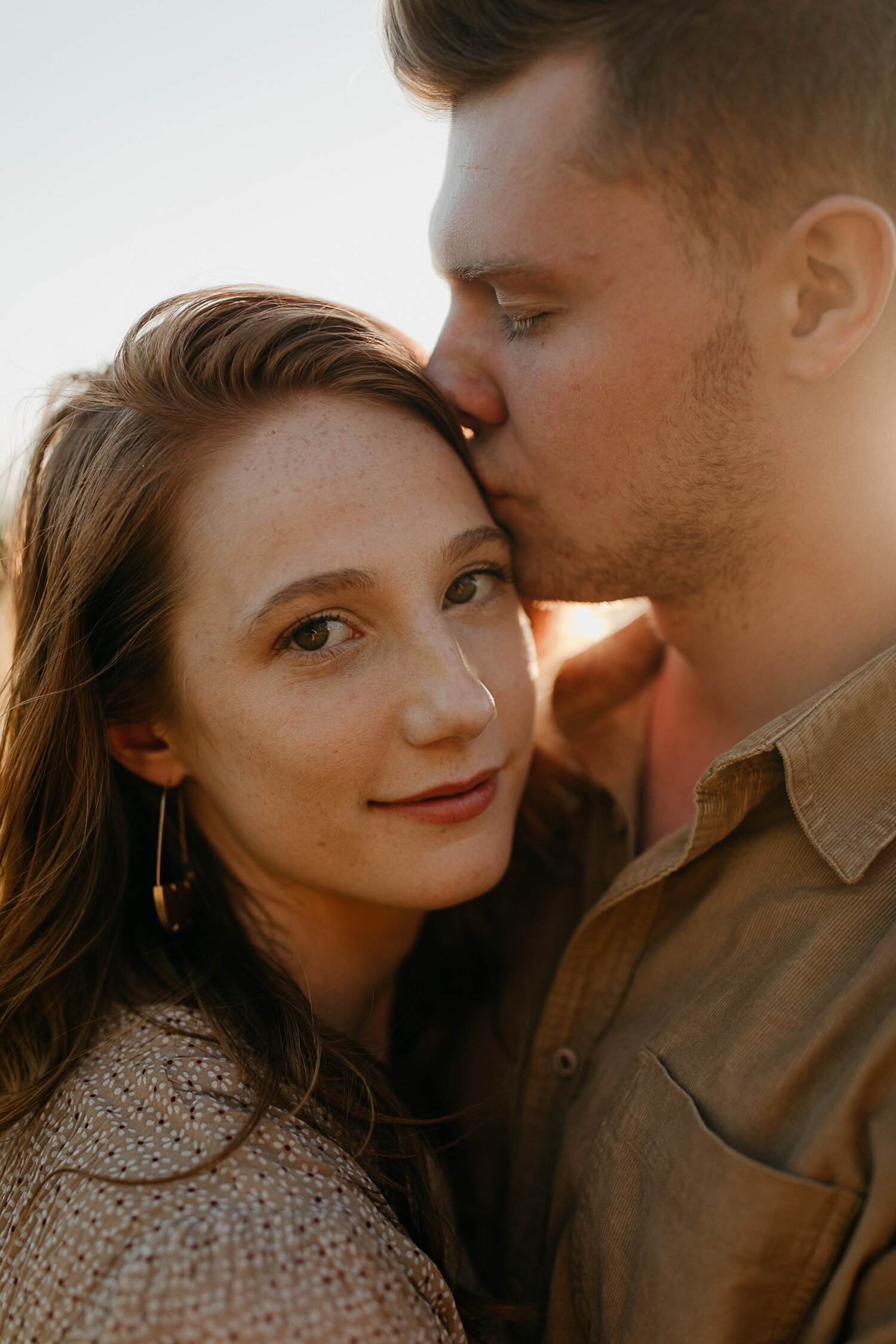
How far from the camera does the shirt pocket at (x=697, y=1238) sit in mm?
1354

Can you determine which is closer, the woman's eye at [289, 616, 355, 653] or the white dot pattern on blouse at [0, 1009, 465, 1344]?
the white dot pattern on blouse at [0, 1009, 465, 1344]

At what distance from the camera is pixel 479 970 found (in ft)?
7.85

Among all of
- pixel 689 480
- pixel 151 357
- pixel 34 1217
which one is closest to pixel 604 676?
pixel 689 480

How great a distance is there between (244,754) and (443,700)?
0.41 m

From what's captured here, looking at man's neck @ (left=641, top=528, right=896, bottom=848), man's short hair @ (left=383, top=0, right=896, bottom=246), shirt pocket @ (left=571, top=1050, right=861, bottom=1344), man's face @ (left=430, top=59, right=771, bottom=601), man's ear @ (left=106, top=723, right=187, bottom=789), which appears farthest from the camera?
man's ear @ (left=106, top=723, right=187, bottom=789)

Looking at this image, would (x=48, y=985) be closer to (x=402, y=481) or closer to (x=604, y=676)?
(x=402, y=481)

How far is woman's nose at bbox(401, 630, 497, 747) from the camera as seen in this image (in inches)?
67.9

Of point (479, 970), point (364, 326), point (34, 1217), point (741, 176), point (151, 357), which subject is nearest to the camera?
point (34, 1217)

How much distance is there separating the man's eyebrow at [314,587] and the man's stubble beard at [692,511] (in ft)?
1.83

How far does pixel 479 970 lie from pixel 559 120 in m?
1.92

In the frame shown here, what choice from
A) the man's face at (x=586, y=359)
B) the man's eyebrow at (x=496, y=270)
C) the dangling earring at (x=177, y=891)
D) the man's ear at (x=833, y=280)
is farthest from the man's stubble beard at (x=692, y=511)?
the dangling earring at (x=177, y=891)

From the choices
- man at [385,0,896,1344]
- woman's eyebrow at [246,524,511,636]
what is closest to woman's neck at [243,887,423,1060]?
man at [385,0,896,1344]

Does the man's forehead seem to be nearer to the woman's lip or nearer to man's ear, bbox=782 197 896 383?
man's ear, bbox=782 197 896 383

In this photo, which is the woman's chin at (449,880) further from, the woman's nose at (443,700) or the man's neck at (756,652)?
the man's neck at (756,652)
